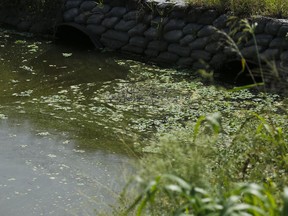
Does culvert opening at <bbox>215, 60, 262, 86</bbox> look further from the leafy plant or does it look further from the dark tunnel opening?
the leafy plant

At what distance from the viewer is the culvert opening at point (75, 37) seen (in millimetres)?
10279

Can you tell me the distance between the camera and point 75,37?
10.9 m

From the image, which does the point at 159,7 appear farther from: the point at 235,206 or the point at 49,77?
the point at 235,206

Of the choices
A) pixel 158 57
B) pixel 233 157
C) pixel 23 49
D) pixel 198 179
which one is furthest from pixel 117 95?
pixel 198 179

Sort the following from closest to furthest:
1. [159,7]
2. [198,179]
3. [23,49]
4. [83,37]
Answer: [198,179] → [159,7] → [23,49] → [83,37]

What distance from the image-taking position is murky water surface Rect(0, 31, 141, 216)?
5383 mm

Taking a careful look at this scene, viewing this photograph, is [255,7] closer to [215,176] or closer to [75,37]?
[75,37]

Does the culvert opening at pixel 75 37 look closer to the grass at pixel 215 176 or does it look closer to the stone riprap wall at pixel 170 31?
the stone riprap wall at pixel 170 31

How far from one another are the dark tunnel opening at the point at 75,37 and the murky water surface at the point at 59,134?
0.32 meters

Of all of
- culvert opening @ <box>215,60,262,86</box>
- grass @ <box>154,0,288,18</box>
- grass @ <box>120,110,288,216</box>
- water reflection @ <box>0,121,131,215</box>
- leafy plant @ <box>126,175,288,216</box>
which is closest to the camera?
leafy plant @ <box>126,175,288,216</box>

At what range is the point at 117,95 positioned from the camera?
7.95m

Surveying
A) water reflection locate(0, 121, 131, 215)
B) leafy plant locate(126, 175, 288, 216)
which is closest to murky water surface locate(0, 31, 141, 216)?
water reflection locate(0, 121, 131, 215)

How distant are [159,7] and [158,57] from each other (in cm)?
73

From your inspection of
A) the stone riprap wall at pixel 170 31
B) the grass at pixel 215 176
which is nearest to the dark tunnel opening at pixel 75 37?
the stone riprap wall at pixel 170 31
